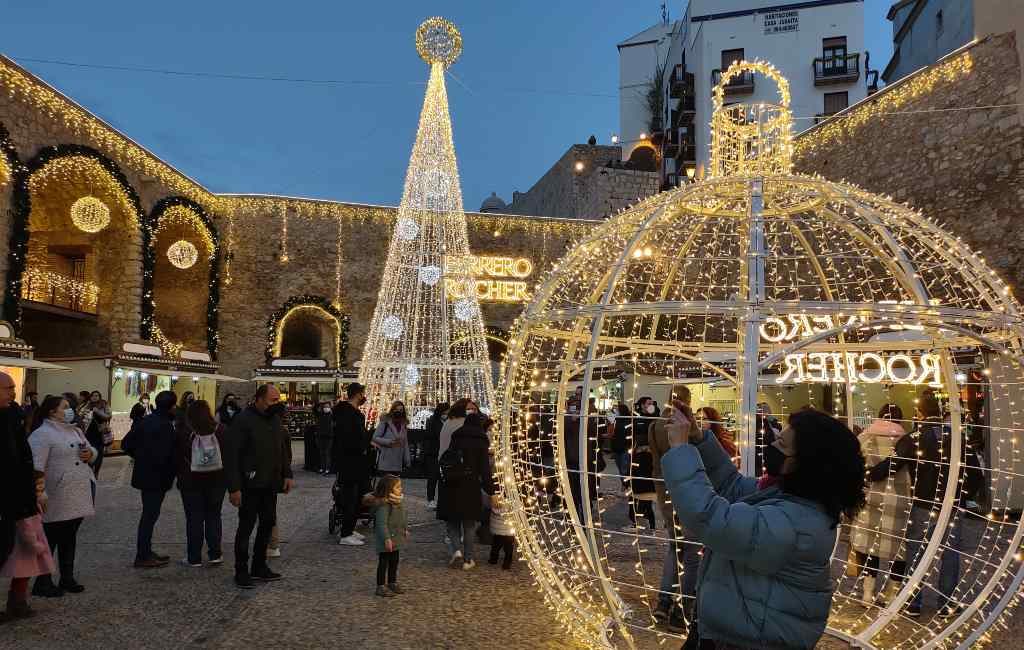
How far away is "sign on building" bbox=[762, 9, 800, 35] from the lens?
2464 centimetres

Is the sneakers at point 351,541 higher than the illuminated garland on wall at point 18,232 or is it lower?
lower

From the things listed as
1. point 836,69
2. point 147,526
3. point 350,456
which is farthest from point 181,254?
point 836,69

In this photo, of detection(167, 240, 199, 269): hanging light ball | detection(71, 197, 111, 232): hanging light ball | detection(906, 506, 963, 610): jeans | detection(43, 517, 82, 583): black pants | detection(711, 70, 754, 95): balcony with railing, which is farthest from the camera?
detection(711, 70, 754, 95): balcony with railing

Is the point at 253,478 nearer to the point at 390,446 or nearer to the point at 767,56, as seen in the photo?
the point at 390,446

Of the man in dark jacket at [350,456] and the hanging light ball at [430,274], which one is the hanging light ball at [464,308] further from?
the man in dark jacket at [350,456]

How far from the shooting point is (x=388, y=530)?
520 centimetres

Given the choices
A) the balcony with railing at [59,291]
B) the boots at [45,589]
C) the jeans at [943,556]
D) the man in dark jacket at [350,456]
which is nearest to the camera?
the jeans at [943,556]

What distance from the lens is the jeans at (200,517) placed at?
19.4 ft

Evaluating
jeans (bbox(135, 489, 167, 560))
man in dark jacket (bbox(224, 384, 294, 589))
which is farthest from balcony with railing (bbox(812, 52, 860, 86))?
jeans (bbox(135, 489, 167, 560))

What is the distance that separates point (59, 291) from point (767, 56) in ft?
73.9

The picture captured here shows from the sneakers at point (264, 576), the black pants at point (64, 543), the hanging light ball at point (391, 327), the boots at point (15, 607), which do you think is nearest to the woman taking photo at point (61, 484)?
the black pants at point (64, 543)

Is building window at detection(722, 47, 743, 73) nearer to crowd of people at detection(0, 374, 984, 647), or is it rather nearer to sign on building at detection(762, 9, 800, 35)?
sign on building at detection(762, 9, 800, 35)

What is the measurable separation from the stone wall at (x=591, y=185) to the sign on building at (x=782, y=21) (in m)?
6.18

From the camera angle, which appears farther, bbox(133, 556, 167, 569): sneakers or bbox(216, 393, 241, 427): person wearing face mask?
bbox(216, 393, 241, 427): person wearing face mask
